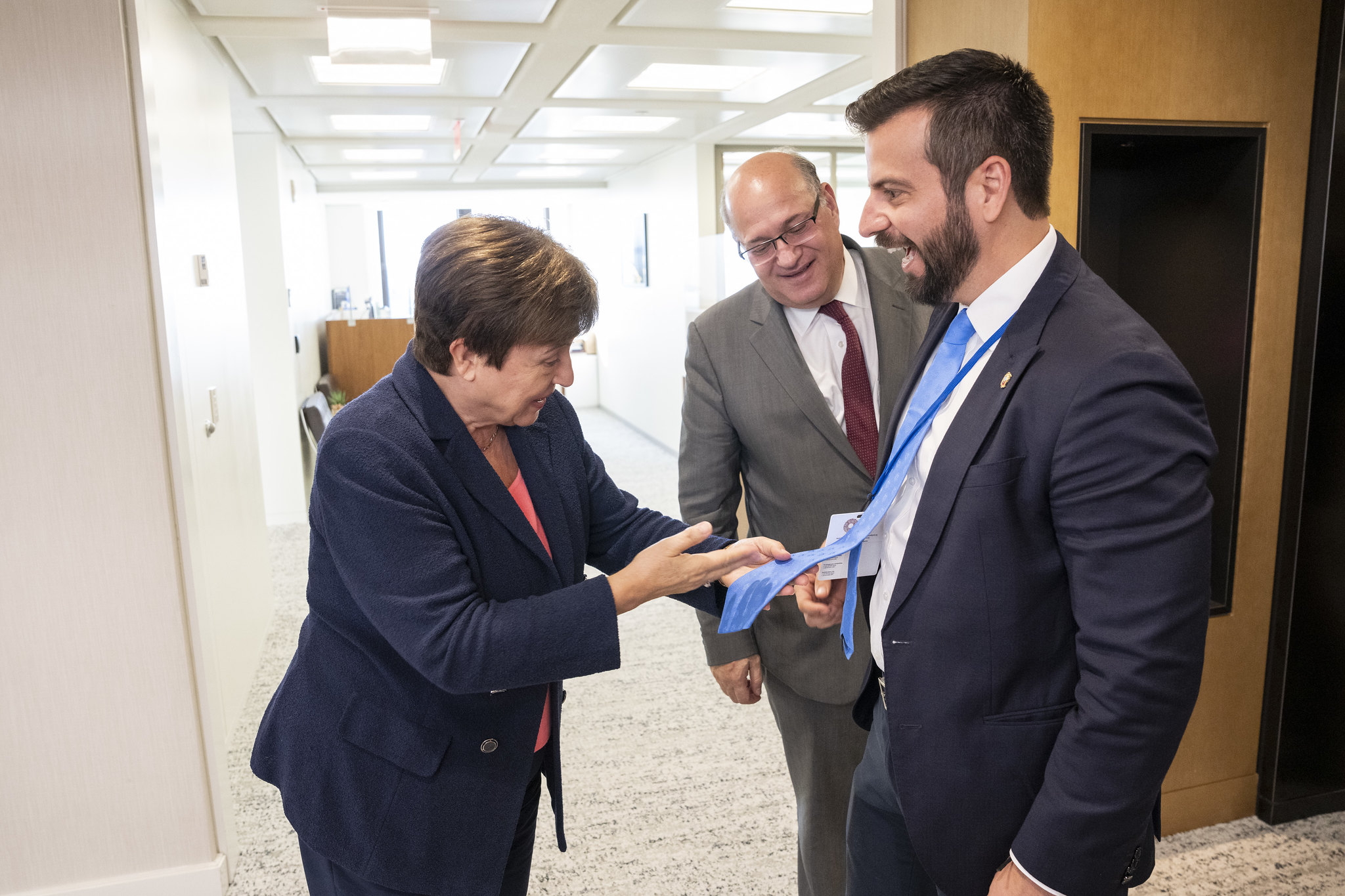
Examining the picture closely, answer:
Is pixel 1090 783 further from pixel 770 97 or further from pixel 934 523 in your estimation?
pixel 770 97

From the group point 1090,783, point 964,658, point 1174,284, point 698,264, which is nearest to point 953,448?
point 964,658

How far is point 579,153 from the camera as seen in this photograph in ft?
27.6

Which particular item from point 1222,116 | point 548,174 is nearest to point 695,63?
point 1222,116

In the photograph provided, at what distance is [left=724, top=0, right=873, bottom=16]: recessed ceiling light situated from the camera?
12.3ft

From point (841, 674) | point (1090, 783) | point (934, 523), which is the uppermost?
point (934, 523)

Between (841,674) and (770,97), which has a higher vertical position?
(770,97)

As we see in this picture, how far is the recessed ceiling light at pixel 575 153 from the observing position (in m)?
7.99

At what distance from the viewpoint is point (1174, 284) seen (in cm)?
263

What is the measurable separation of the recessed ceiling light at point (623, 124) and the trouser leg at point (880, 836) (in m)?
5.57

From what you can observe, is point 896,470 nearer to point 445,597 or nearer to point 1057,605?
point 1057,605

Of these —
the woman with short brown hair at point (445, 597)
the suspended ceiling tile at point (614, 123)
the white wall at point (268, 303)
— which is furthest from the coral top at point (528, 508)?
the white wall at point (268, 303)

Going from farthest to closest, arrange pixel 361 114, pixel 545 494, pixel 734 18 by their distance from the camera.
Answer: pixel 361 114 → pixel 734 18 → pixel 545 494

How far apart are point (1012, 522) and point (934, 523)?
0.10m

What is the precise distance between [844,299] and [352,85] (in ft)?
13.3
